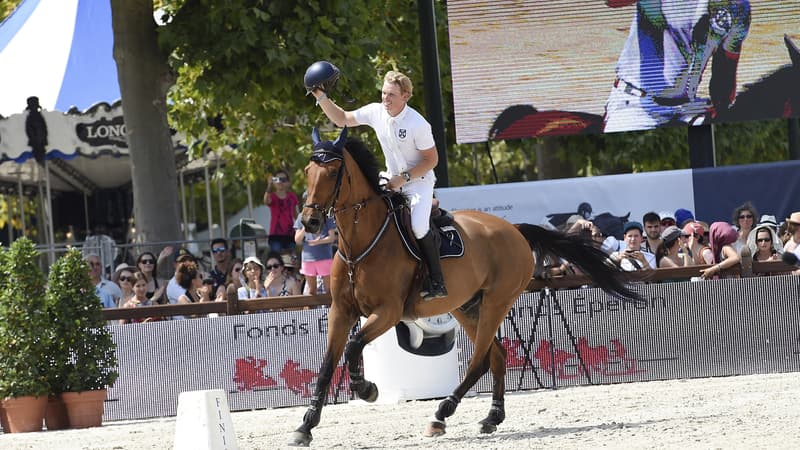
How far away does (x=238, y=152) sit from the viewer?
2398 cm

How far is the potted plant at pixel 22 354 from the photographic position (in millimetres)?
12094

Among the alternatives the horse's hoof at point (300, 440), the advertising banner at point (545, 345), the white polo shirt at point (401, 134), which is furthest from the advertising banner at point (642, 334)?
the horse's hoof at point (300, 440)

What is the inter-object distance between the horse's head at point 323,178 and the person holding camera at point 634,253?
199 inches

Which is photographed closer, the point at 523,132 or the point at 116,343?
the point at 116,343

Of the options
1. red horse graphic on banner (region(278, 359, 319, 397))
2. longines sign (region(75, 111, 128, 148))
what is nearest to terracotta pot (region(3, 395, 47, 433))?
red horse graphic on banner (region(278, 359, 319, 397))

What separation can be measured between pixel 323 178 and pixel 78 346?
4484 mm

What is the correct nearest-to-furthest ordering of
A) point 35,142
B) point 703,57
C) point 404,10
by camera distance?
1. point 703,57
2. point 35,142
3. point 404,10

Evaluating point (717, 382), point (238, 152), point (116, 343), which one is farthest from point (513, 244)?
point (238, 152)

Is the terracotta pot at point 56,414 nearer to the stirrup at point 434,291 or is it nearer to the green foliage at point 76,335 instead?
the green foliage at point 76,335

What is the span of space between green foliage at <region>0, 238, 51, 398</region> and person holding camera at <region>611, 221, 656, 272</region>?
5.83m

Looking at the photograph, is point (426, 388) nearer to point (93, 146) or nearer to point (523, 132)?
point (523, 132)

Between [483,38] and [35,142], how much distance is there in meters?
7.72

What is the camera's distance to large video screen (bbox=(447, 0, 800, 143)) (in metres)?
15.4

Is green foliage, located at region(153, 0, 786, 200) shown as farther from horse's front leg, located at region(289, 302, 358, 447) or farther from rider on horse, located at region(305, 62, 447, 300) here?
horse's front leg, located at region(289, 302, 358, 447)
